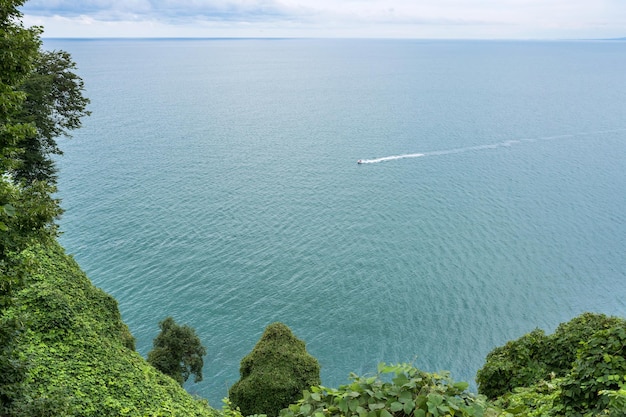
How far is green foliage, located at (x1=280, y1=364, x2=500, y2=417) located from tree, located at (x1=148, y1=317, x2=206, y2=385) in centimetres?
2080

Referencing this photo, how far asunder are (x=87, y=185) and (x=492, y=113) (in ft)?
291

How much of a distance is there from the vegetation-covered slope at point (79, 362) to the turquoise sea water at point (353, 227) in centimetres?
1601

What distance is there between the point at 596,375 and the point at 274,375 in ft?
45.9

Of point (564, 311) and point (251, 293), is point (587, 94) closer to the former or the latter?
point (564, 311)

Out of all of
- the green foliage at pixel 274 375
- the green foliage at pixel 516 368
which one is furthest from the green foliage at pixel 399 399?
the green foliage at pixel 274 375

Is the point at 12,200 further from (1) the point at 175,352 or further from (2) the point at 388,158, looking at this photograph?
(2) the point at 388,158

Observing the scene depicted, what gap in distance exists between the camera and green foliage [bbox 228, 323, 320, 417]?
18828 millimetres

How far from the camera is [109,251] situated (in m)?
45.4

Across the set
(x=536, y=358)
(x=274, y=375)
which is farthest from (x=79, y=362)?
(x=536, y=358)

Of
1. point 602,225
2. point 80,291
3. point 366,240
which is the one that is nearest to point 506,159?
point 602,225

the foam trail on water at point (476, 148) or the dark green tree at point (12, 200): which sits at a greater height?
the foam trail on water at point (476, 148)

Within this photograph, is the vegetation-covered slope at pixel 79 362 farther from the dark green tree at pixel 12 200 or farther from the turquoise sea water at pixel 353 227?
the turquoise sea water at pixel 353 227

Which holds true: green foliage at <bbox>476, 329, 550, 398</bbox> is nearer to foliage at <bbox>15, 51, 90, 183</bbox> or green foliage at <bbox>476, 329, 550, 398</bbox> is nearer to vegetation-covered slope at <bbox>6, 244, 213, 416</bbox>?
vegetation-covered slope at <bbox>6, 244, 213, 416</bbox>

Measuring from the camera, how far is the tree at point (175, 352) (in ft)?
79.1
